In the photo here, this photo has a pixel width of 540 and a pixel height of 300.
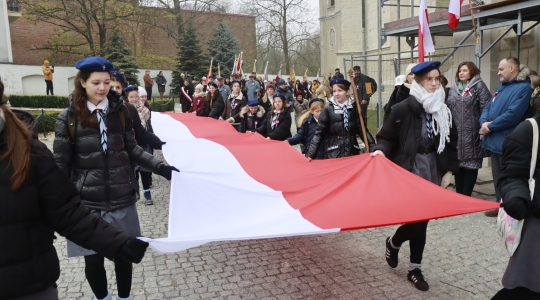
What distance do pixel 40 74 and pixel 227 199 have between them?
28535mm

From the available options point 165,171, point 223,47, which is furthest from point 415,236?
point 223,47

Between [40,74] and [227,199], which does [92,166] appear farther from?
[40,74]

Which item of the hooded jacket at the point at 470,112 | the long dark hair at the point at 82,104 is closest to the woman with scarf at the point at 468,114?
the hooded jacket at the point at 470,112

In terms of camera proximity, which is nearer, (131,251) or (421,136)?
(131,251)

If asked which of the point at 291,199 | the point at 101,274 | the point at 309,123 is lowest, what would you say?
the point at 101,274

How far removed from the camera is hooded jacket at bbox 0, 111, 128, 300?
194cm

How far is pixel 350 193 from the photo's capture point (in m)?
3.84

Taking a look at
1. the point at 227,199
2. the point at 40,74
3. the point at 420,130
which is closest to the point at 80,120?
the point at 227,199

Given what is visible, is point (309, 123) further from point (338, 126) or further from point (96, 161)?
point (96, 161)

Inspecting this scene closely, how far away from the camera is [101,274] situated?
351 centimetres

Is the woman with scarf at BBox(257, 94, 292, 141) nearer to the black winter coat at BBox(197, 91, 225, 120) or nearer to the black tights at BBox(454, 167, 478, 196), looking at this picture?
the black tights at BBox(454, 167, 478, 196)

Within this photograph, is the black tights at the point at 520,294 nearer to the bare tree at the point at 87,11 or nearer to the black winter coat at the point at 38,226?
the black winter coat at the point at 38,226

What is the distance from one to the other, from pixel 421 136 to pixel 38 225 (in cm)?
320

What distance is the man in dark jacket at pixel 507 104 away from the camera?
5.97 meters
